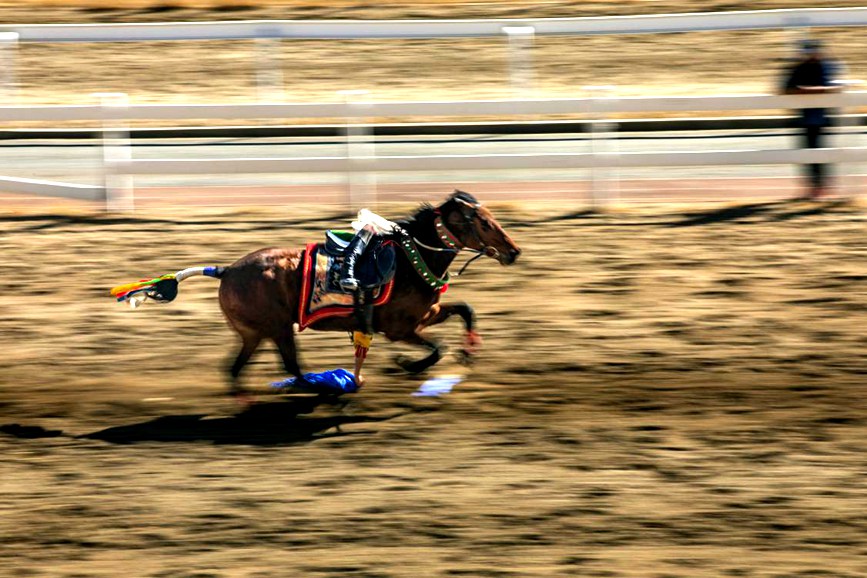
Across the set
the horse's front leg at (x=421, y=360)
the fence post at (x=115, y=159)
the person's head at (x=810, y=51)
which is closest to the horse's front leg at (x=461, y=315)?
the horse's front leg at (x=421, y=360)

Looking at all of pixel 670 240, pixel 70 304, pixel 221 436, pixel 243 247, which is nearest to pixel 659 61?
pixel 670 240

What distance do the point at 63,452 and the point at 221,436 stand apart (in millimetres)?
934

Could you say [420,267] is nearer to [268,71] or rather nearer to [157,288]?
[157,288]

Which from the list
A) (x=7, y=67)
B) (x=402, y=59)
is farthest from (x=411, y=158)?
(x=7, y=67)

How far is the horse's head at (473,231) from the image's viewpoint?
25.7 ft

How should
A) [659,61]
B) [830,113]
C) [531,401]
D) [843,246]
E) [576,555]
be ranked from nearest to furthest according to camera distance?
[576,555] → [531,401] → [843,246] → [830,113] → [659,61]

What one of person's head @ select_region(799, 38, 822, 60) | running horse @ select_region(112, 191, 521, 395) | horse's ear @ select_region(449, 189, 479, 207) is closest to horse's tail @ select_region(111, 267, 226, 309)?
running horse @ select_region(112, 191, 521, 395)

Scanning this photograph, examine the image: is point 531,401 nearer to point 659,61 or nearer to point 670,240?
point 670,240

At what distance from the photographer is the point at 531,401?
7.85 metres

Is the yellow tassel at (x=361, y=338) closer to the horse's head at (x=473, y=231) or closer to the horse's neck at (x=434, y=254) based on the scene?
the horse's neck at (x=434, y=254)

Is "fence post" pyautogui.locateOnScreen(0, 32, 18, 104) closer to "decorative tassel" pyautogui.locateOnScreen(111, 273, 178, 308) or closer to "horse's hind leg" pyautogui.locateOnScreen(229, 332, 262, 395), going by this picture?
"decorative tassel" pyautogui.locateOnScreen(111, 273, 178, 308)

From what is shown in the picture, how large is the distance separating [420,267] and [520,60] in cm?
1188

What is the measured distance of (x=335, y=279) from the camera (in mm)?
7664

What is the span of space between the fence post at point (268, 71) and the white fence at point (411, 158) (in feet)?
18.7
